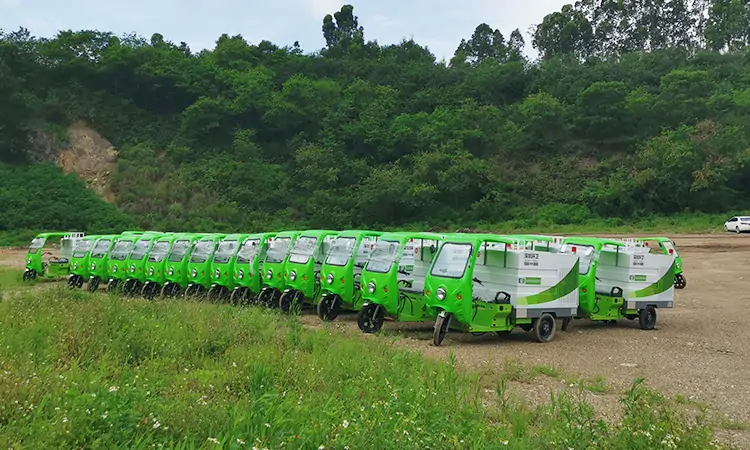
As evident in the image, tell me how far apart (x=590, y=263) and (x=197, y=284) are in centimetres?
1055

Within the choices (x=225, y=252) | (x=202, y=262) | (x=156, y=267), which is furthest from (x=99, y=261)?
(x=225, y=252)

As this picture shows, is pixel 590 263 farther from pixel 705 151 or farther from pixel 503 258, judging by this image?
pixel 705 151

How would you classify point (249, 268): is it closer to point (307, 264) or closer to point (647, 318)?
point (307, 264)

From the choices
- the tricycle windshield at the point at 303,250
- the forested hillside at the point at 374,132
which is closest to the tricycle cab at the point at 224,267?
the tricycle windshield at the point at 303,250

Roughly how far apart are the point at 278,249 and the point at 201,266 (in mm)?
3098

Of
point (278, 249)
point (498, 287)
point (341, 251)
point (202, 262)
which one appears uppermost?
point (341, 251)

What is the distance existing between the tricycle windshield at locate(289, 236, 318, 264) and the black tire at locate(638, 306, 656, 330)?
7694 millimetres

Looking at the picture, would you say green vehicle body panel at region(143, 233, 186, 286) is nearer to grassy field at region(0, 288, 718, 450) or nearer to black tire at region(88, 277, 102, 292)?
black tire at region(88, 277, 102, 292)

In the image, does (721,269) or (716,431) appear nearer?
(716,431)

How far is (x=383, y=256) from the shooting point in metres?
13.1

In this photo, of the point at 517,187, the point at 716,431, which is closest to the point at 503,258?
the point at 716,431

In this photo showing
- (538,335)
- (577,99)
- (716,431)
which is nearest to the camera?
(716,431)

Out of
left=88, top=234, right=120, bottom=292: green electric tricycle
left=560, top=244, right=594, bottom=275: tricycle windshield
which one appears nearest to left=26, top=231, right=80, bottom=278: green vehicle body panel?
left=88, top=234, right=120, bottom=292: green electric tricycle

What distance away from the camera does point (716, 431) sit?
6672mm
